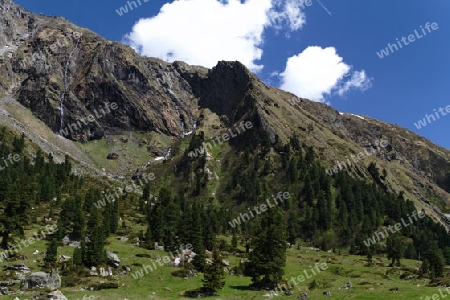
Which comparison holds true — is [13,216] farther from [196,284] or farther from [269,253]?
[269,253]

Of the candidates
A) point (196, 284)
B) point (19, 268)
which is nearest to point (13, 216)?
point (19, 268)

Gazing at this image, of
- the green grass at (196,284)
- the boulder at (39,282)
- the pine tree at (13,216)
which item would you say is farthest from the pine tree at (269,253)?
the pine tree at (13,216)

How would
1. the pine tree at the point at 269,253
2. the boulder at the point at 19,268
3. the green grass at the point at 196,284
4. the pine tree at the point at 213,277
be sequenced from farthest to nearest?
the pine tree at the point at 269,253
the pine tree at the point at 213,277
the boulder at the point at 19,268
the green grass at the point at 196,284

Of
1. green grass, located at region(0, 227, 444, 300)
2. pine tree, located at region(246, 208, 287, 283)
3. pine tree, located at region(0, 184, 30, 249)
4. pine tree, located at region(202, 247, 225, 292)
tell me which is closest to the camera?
green grass, located at region(0, 227, 444, 300)

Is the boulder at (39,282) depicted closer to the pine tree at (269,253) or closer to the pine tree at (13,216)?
the pine tree at (13,216)

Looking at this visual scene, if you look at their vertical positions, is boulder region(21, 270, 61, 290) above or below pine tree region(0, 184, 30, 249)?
below

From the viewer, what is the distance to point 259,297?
5647cm

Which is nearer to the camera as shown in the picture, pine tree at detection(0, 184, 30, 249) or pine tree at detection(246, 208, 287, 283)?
pine tree at detection(246, 208, 287, 283)

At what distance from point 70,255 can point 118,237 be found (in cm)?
3122

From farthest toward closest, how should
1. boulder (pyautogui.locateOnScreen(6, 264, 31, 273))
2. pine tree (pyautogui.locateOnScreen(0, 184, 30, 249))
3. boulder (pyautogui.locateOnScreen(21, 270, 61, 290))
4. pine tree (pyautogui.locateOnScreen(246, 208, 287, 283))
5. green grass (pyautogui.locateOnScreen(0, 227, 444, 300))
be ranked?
pine tree (pyautogui.locateOnScreen(0, 184, 30, 249)), pine tree (pyautogui.locateOnScreen(246, 208, 287, 283)), boulder (pyautogui.locateOnScreen(6, 264, 31, 273)), boulder (pyautogui.locateOnScreen(21, 270, 61, 290)), green grass (pyautogui.locateOnScreen(0, 227, 444, 300))

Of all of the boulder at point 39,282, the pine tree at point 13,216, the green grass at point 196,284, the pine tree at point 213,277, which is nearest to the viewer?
the green grass at point 196,284

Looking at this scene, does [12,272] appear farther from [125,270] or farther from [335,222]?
[335,222]

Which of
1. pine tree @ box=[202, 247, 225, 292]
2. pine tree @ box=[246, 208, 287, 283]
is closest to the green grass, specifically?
pine tree @ box=[202, 247, 225, 292]

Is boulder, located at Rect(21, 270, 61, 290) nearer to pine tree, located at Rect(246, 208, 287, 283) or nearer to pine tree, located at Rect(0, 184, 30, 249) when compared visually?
pine tree, located at Rect(0, 184, 30, 249)
